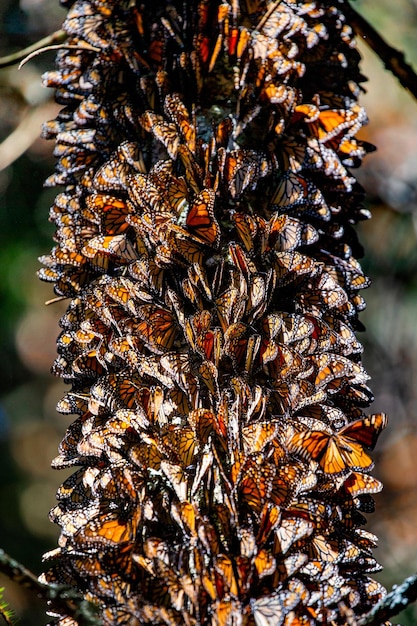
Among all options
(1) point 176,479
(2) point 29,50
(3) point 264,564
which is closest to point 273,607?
(3) point 264,564

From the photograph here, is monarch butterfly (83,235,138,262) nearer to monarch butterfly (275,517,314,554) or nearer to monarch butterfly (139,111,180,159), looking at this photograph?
monarch butterfly (139,111,180,159)

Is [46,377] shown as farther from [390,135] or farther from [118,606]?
[118,606]

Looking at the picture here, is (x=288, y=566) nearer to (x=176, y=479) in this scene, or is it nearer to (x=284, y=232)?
(x=176, y=479)

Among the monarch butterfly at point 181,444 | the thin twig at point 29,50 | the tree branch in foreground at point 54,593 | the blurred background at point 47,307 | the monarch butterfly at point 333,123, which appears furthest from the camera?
the blurred background at point 47,307

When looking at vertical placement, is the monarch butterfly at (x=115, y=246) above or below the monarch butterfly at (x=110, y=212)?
below

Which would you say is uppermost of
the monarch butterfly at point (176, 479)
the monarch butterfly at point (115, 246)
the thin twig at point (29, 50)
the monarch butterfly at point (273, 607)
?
the thin twig at point (29, 50)

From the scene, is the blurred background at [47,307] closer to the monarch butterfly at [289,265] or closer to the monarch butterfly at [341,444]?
the monarch butterfly at [289,265]

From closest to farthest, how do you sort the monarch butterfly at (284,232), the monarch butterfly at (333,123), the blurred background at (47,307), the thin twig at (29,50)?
the monarch butterfly at (284,232) → the monarch butterfly at (333,123) → the thin twig at (29,50) → the blurred background at (47,307)

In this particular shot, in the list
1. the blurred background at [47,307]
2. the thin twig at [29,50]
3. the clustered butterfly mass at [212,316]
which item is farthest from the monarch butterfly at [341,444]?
the blurred background at [47,307]
